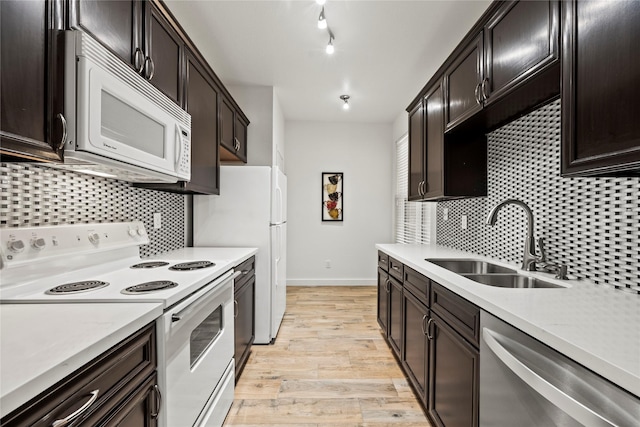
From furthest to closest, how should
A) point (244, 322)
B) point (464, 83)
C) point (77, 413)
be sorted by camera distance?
point (244, 322), point (464, 83), point (77, 413)

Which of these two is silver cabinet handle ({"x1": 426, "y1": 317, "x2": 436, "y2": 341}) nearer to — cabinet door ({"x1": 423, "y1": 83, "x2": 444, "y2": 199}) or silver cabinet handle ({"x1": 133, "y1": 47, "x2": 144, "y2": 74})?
cabinet door ({"x1": 423, "y1": 83, "x2": 444, "y2": 199})

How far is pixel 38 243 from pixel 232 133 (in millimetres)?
2066

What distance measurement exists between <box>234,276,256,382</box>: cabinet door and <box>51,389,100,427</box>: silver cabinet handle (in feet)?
4.66

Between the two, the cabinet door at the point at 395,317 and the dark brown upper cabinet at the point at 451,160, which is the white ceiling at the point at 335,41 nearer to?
the dark brown upper cabinet at the point at 451,160

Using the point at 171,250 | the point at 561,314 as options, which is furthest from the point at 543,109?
the point at 171,250

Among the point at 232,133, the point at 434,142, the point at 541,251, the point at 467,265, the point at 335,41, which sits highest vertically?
the point at 335,41

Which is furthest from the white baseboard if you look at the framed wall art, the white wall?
the framed wall art

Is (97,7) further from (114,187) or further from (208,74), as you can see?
(208,74)

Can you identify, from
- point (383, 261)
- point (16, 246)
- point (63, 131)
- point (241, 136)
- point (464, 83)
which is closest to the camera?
point (63, 131)

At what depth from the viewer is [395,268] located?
2578mm

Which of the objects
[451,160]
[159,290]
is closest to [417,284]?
[451,160]

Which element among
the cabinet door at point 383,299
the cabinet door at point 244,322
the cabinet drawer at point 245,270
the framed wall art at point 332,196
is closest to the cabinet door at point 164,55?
the cabinet drawer at point 245,270

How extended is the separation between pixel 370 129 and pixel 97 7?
4.29 m

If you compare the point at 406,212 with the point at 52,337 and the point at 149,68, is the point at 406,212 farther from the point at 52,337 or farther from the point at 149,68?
the point at 52,337
